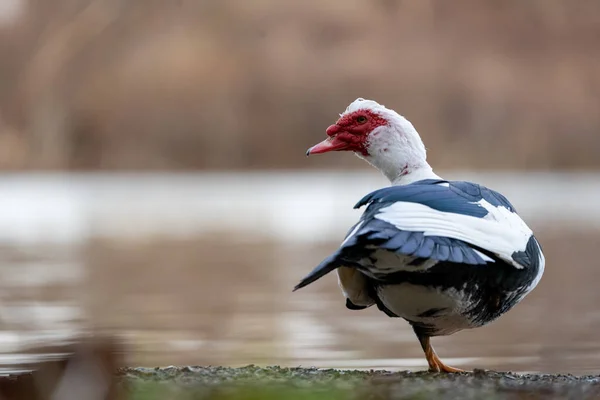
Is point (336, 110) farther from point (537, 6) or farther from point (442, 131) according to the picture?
point (537, 6)

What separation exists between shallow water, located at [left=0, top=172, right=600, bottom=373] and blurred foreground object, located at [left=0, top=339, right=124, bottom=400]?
1.04 feet

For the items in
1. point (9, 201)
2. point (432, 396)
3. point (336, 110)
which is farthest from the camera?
point (336, 110)

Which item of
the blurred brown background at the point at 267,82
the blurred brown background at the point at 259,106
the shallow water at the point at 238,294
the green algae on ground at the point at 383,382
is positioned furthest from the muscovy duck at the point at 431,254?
the blurred brown background at the point at 267,82

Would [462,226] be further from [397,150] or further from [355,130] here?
[355,130]

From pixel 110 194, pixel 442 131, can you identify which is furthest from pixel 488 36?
pixel 110 194

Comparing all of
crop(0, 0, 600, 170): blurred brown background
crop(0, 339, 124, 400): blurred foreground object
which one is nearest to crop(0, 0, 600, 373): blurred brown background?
crop(0, 0, 600, 170): blurred brown background

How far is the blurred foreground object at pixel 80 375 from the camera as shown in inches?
60.6

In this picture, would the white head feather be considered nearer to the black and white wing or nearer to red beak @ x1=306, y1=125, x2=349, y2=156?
red beak @ x1=306, y1=125, x2=349, y2=156

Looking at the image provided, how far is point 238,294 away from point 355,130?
3.99 meters

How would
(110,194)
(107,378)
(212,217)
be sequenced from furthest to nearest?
1. (110,194)
2. (212,217)
3. (107,378)

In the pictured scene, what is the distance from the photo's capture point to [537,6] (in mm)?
47188

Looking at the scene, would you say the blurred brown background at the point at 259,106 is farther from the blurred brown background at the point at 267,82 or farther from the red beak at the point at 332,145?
the red beak at the point at 332,145

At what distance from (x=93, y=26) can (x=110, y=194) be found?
62.8ft

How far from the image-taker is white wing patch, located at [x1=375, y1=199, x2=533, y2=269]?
12.3 feet
